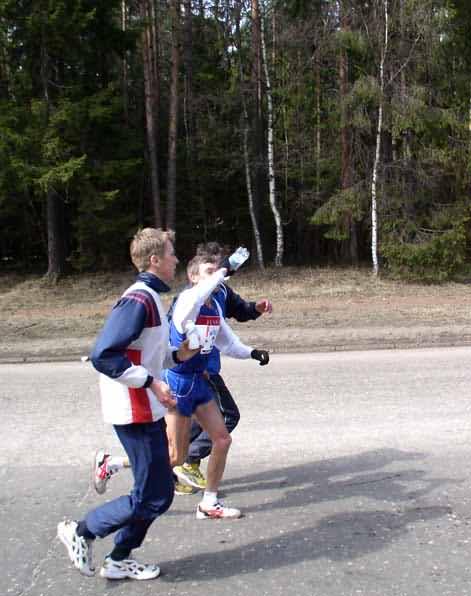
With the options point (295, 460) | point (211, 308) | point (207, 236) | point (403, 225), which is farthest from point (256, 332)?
point (207, 236)

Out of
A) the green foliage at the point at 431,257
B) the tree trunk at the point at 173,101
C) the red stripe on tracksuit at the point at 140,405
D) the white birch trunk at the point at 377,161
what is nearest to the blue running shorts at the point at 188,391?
the red stripe on tracksuit at the point at 140,405

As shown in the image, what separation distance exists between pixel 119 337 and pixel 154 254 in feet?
1.90

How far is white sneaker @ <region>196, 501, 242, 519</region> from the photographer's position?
15.6 feet

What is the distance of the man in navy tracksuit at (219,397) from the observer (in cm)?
522

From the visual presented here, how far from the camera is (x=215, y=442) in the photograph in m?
4.87

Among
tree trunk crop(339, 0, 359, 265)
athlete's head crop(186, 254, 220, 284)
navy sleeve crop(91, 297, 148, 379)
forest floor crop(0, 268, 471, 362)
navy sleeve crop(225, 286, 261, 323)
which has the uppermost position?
tree trunk crop(339, 0, 359, 265)

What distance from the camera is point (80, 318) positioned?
1543cm

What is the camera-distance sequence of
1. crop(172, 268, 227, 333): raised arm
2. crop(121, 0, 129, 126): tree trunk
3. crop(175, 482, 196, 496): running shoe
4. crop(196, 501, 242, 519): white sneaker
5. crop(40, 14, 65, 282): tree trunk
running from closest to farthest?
crop(172, 268, 227, 333): raised arm, crop(196, 501, 242, 519): white sneaker, crop(175, 482, 196, 496): running shoe, crop(40, 14, 65, 282): tree trunk, crop(121, 0, 129, 126): tree trunk

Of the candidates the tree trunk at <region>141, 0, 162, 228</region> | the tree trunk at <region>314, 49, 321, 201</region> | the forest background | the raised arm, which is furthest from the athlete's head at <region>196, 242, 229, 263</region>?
the tree trunk at <region>314, 49, 321, 201</region>

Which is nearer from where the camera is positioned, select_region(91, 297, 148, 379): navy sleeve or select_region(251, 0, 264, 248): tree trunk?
select_region(91, 297, 148, 379): navy sleeve

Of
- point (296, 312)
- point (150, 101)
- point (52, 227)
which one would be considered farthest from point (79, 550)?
point (150, 101)

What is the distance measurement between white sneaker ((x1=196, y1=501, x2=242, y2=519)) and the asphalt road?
0.06 metres

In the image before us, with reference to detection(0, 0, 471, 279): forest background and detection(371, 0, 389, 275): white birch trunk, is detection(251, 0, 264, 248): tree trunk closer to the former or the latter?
detection(0, 0, 471, 279): forest background

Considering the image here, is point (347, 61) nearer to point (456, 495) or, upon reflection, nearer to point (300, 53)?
point (300, 53)
